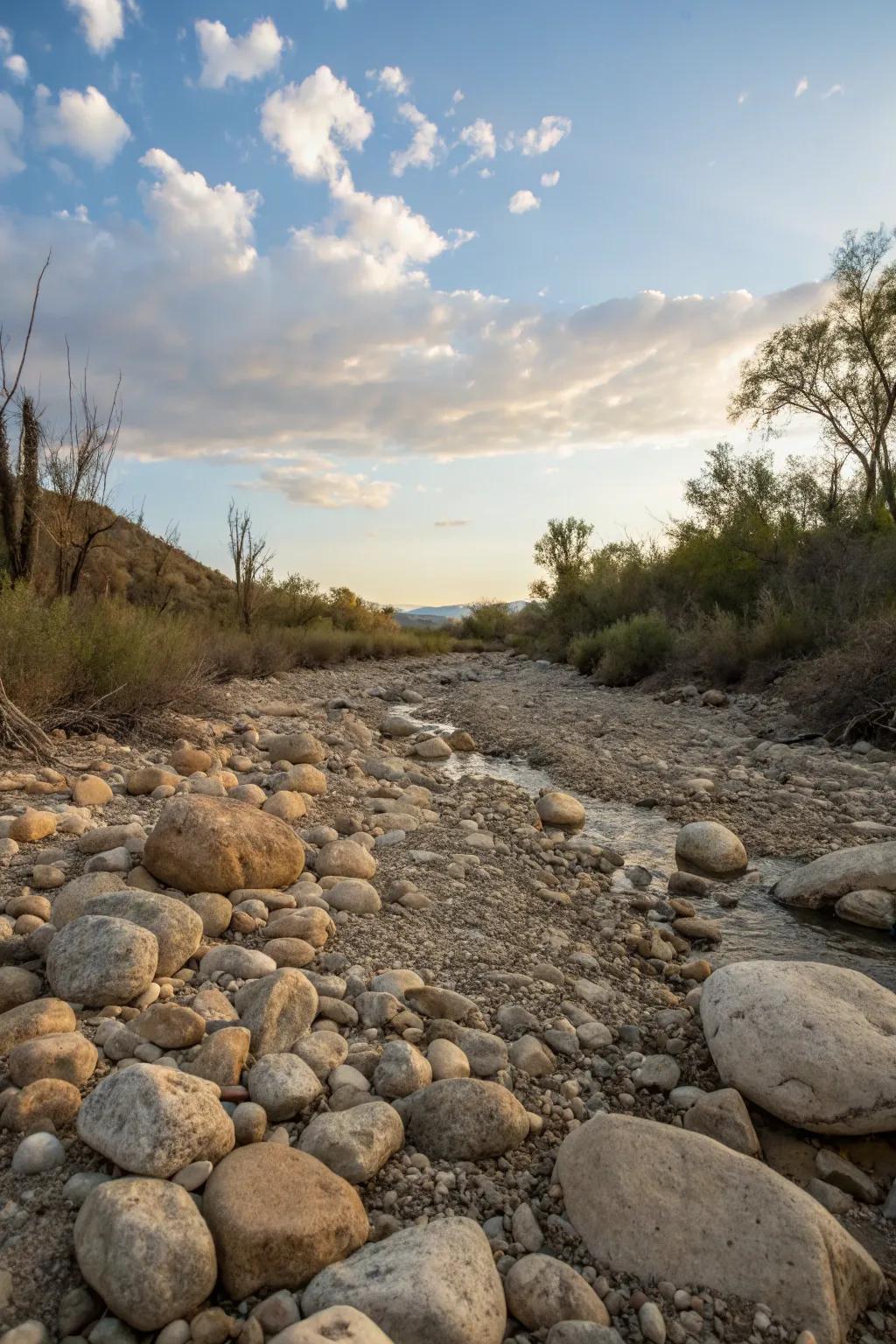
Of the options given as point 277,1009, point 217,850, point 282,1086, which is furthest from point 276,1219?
point 217,850

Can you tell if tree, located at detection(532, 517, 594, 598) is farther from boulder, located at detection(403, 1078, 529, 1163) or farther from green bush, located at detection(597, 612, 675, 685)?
boulder, located at detection(403, 1078, 529, 1163)

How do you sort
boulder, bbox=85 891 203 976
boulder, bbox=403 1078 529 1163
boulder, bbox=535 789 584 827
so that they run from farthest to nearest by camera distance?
Answer: boulder, bbox=535 789 584 827, boulder, bbox=85 891 203 976, boulder, bbox=403 1078 529 1163

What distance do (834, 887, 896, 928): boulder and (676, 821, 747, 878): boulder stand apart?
82 cm

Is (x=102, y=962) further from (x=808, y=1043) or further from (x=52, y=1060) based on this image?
(x=808, y=1043)

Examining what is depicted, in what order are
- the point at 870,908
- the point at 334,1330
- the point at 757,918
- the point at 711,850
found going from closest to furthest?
the point at 334,1330, the point at 870,908, the point at 757,918, the point at 711,850

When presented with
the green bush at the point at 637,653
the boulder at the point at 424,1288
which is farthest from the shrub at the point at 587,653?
the boulder at the point at 424,1288

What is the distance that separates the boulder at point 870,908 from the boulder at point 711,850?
2.68 feet

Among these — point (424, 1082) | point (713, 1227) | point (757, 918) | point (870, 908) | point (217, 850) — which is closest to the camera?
point (713, 1227)

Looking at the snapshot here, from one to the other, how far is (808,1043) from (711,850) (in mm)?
2594

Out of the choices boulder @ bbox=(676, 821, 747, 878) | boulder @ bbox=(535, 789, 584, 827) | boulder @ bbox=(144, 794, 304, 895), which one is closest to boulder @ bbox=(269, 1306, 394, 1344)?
boulder @ bbox=(144, 794, 304, 895)

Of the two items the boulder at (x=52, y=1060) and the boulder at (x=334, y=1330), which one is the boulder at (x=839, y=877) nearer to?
the boulder at (x=334, y=1330)

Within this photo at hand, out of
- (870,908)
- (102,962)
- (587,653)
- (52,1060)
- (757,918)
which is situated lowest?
(757,918)

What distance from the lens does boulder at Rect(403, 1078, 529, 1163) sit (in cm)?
212

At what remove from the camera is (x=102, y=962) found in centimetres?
260
